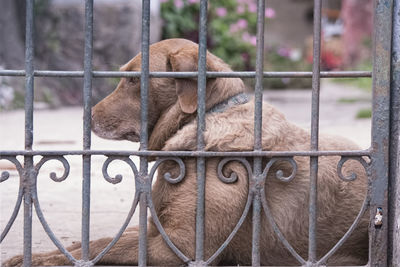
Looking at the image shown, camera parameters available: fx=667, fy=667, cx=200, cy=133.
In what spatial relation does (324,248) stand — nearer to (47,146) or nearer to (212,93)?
(212,93)

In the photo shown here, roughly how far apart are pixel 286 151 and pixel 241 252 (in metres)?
0.62

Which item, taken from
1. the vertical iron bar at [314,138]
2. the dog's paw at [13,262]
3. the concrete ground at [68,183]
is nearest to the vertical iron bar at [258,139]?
the vertical iron bar at [314,138]

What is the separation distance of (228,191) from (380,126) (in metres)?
0.75

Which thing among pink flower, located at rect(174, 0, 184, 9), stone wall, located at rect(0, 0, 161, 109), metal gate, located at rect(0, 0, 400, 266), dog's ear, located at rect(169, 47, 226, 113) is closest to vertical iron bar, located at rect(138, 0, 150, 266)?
metal gate, located at rect(0, 0, 400, 266)

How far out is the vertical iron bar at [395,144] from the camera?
297 centimetres

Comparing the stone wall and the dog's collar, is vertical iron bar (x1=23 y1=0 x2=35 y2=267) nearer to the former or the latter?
the dog's collar

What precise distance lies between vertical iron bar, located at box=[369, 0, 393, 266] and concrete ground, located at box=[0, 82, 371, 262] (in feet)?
5.74

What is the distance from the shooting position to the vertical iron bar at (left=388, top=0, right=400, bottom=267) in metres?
2.97

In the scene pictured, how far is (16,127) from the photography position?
9.00 m

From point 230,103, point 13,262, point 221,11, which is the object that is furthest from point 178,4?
point 13,262

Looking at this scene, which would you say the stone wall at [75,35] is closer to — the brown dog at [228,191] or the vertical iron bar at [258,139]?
the brown dog at [228,191]

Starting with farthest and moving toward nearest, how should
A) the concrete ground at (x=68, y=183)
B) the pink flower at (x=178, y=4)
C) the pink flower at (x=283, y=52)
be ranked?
1. the pink flower at (x=283, y=52)
2. the pink flower at (x=178, y=4)
3. the concrete ground at (x=68, y=183)

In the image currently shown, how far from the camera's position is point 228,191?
3.09 m

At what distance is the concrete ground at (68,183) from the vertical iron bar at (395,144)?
1.81 m
